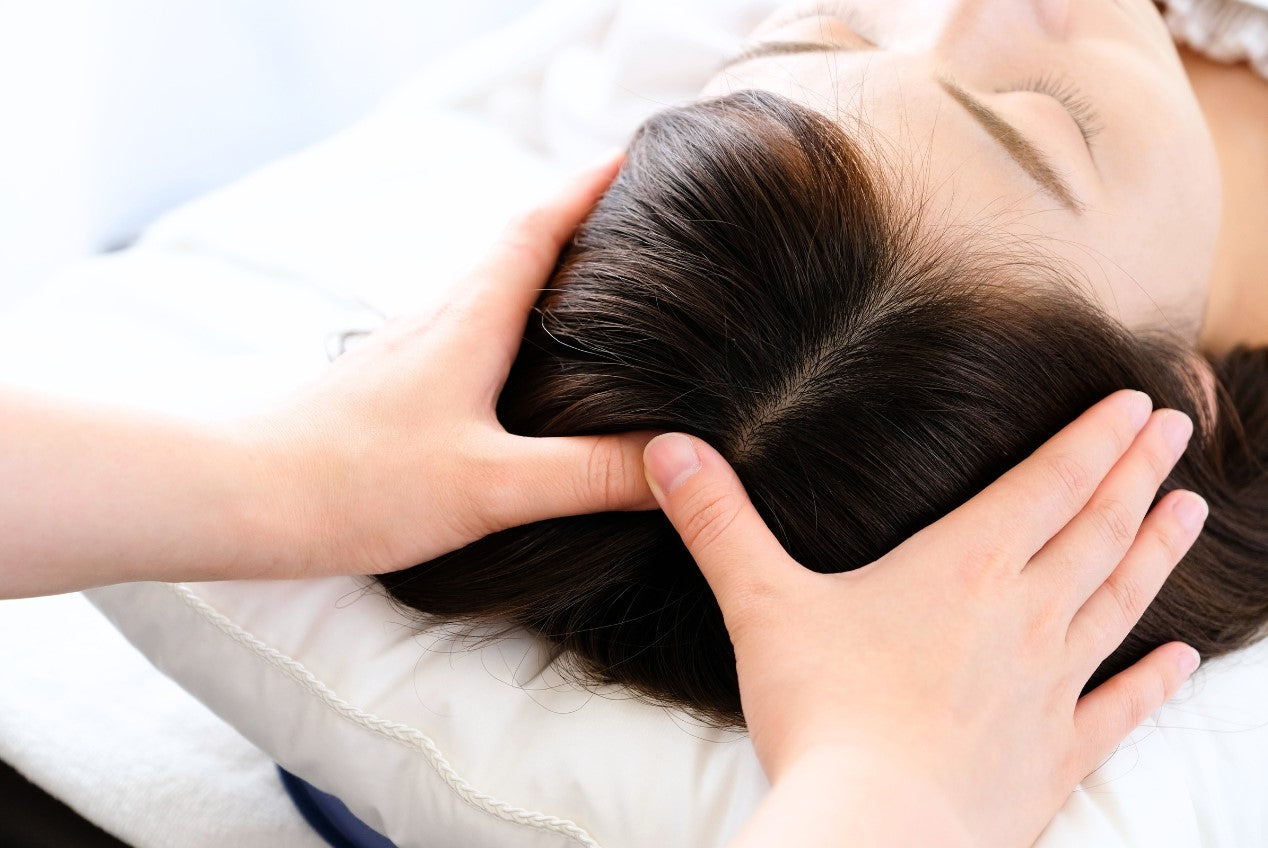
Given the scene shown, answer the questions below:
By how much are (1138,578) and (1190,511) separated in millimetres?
93

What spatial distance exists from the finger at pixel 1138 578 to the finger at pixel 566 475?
0.33m

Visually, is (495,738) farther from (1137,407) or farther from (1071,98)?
(1071,98)

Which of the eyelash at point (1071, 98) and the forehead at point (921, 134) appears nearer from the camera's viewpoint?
the forehead at point (921, 134)

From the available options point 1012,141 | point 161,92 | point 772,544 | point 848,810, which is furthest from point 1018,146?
point 161,92

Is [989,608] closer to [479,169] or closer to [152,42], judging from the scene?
[479,169]

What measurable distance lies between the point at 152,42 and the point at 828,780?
1.53 m

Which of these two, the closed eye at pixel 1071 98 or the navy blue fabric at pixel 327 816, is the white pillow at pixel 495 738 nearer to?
the navy blue fabric at pixel 327 816

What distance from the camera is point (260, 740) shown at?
2.59ft

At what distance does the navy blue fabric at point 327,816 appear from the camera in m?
0.90

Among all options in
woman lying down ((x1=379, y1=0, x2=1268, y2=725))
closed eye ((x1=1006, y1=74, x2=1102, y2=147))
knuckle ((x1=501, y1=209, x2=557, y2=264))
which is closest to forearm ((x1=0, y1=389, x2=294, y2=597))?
woman lying down ((x1=379, y1=0, x2=1268, y2=725))

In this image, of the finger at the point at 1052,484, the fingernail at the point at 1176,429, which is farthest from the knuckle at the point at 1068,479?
the fingernail at the point at 1176,429

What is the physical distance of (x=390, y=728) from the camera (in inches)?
28.7

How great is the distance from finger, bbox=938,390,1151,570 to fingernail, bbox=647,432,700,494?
0.61ft

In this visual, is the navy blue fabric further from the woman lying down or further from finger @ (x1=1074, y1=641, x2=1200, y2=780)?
finger @ (x1=1074, y1=641, x2=1200, y2=780)
